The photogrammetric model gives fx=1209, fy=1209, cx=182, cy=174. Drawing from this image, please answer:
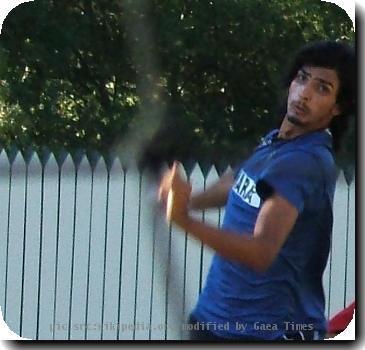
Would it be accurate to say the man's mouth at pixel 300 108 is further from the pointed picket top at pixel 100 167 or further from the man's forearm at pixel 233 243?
the pointed picket top at pixel 100 167

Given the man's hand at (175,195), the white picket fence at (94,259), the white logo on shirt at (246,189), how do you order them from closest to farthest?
the man's hand at (175,195) < the white logo on shirt at (246,189) < the white picket fence at (94,259)

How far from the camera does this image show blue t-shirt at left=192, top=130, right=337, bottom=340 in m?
4.35

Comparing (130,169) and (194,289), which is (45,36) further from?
(194,289)

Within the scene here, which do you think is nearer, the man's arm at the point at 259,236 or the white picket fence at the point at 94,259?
the man's arm at the point at 259,236

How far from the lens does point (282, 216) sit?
432cm

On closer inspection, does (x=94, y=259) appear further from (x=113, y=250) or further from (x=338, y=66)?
(x=338, y=66)

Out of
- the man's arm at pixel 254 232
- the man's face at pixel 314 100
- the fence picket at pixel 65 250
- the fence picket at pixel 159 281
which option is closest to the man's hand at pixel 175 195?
the man's arm at pixel 254 232

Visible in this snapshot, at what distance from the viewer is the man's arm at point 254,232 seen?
427 cm

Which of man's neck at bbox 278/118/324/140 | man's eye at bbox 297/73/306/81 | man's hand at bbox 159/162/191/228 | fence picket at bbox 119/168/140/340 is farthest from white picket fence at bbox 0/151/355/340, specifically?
man's eye at bbox 297/73/306/81

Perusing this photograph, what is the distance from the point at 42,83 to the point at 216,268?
36.9 inches

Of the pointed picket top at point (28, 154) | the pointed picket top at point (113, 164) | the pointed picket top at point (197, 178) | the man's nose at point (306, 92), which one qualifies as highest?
the man's nose at point (306, 92)

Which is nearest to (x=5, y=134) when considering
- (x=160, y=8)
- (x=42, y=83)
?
(x=42, y=83)

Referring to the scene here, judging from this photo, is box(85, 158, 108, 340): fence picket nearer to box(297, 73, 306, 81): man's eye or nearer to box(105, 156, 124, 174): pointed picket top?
box(105, 156, 124, 174): pointed picket top

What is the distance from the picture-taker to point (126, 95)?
446cm
